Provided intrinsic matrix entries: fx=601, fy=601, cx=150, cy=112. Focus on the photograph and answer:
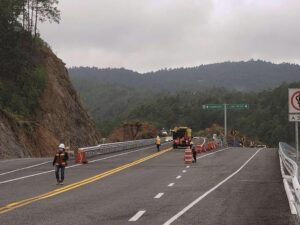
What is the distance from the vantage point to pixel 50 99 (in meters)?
66.6

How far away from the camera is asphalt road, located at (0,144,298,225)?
13516mm

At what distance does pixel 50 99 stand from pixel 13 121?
44.9ft

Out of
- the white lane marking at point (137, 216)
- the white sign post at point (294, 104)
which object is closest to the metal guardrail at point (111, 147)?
the white sign post at point (294, 104)

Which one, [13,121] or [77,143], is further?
[77,143]

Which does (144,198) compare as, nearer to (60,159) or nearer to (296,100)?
(296,100)

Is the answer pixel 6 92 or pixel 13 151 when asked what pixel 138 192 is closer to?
pixel 13 151

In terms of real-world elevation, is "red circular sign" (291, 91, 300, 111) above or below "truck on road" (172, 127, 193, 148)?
above

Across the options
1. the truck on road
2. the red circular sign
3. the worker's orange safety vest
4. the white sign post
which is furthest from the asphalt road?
the truck on road

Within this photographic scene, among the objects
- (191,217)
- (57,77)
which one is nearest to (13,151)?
(57,77)

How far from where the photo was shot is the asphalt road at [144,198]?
13.5 metres

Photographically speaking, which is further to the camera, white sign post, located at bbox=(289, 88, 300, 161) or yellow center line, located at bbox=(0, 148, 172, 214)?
white sign post, located at bbox=(289, 88, 300, 161)

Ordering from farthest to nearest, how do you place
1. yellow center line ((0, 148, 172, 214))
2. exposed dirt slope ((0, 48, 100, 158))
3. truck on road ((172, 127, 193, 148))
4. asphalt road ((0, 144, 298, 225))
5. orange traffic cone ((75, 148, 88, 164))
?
truck on road ((172, 127, 193, 148)) < exposed dirt slope ((0, 48, 100, 158)) < orange traffic cone ((75, 148, 88, 164)) < yellow center line ((0, 148, 172, 214)) < asphalt road ((0, 144, 298, 225))

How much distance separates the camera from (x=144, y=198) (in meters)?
18.1

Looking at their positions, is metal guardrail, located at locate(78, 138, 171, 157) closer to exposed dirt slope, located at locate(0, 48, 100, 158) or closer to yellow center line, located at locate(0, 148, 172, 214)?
exposed dirt slope, located at locate(0, 48, 100, 158)
